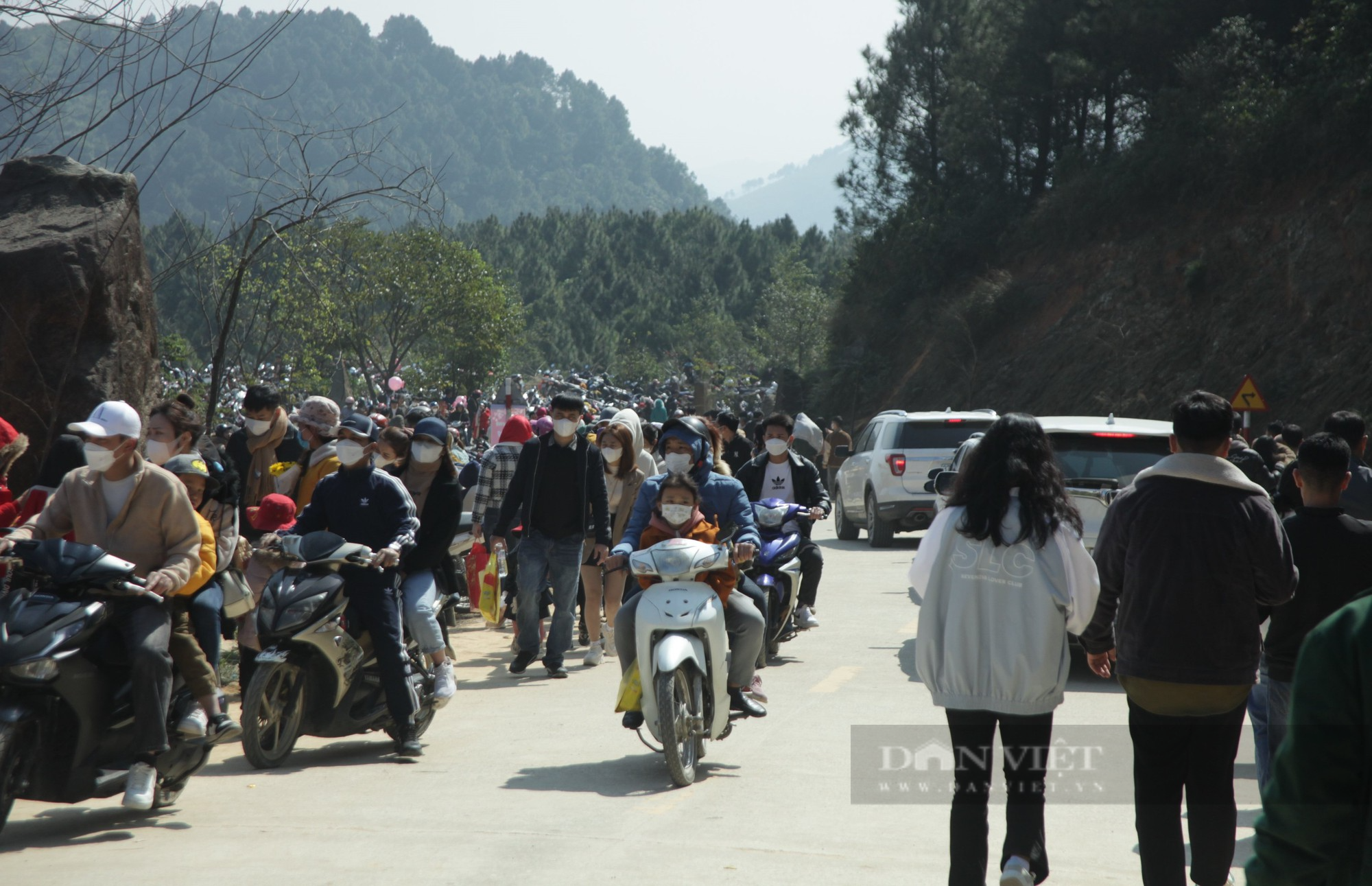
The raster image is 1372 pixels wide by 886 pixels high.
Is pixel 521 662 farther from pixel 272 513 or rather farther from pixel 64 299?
pixel 64 299

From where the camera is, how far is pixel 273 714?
7168mm

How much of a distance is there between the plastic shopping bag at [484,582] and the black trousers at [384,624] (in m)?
3.29

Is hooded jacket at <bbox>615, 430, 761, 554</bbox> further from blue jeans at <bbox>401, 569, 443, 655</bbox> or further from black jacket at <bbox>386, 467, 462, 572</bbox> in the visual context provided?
blue jeans at <bbox>401, 569, 443, 655</bbox>

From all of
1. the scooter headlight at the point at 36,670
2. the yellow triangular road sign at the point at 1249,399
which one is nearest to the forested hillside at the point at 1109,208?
the yellow triangular road sign at the point at 1249,399

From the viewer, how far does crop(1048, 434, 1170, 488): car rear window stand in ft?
34.4

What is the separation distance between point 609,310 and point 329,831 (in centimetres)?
12399

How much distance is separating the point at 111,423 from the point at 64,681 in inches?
42.9

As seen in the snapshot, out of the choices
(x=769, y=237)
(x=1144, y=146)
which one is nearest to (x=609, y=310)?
(x=769, y=237)

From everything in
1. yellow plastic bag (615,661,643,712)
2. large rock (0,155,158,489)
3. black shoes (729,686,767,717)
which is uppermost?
large rock (0,155,158,489)

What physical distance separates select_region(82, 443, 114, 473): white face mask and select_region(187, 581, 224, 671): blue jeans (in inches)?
31.7

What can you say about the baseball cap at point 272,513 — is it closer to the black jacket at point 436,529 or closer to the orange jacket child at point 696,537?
the black jacket at point 436,529

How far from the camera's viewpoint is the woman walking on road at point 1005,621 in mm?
4570

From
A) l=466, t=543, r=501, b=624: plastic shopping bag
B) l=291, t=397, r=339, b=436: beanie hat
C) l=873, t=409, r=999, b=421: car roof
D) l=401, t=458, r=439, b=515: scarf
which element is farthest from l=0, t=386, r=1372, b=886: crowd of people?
l=873, t=409, r=999, b=421: car roof

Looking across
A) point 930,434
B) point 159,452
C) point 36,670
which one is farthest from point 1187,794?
point 930,434
